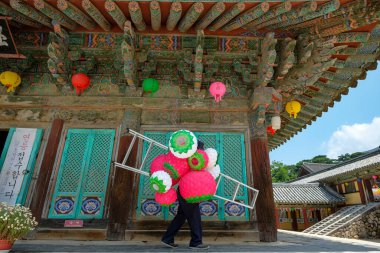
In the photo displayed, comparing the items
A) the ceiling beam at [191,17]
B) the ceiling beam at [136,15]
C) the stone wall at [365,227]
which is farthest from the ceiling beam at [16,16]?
the stone wall at [365,227]

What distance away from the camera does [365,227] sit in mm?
16125

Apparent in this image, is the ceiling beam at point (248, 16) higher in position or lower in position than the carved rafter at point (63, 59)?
higher

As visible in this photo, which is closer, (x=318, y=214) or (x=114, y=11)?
(x=114, y=11)

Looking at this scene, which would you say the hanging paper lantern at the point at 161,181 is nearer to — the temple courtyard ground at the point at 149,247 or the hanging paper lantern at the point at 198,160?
the hanging paper lantern at the point at 198,160

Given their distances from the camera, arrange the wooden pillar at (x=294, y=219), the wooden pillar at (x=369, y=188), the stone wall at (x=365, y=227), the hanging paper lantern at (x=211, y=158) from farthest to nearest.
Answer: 1. the wooden pillar at (x=294, y=219)
2. the wooden pillar at (x=369, y=188)
3. the stone wall at (x=365, y=227)
4. the hanging paper lantern at (x=211, y=158)

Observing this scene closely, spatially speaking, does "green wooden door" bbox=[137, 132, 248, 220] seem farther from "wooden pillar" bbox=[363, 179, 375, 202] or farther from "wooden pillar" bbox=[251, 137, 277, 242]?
"wooden pillar" bbox=[363, 179, 375, 202]

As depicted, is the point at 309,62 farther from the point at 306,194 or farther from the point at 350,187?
the point at 306,194

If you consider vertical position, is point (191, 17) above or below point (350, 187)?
above

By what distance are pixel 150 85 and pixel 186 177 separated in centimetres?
274

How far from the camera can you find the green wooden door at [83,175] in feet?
17.2

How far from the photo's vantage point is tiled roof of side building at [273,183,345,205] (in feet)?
64.1

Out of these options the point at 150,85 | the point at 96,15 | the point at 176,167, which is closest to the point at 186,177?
the point at 176,167

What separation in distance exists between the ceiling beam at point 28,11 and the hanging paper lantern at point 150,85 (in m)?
2.29

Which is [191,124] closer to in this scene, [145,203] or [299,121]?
[145,203]
